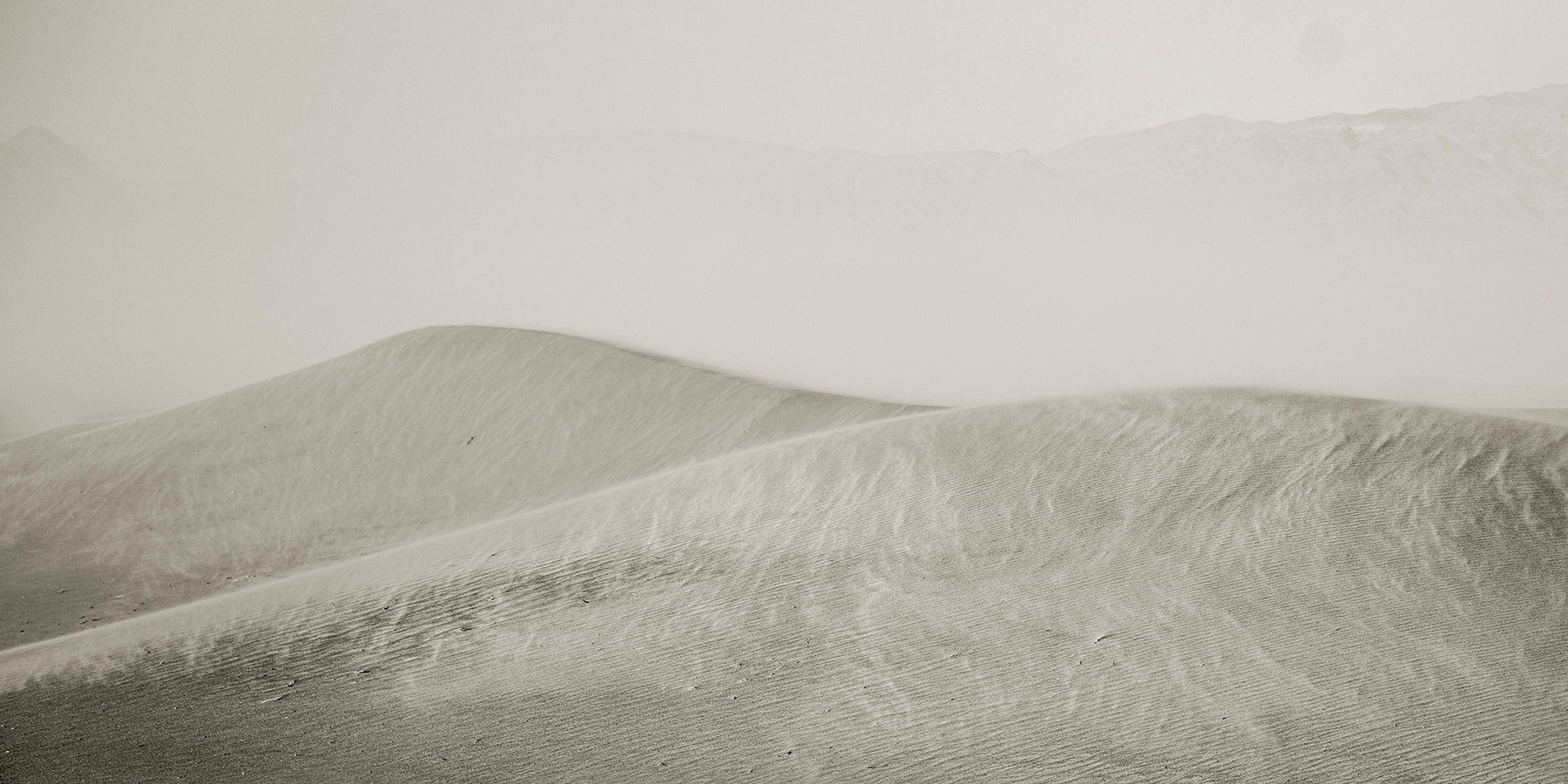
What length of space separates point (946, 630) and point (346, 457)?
8.04 metres

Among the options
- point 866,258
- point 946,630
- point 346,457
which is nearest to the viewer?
point 946,630

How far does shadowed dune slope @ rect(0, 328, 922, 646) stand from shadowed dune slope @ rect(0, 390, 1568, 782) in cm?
254

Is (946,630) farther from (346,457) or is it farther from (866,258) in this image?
(866,258)

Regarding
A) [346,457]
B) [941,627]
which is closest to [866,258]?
[346,457]

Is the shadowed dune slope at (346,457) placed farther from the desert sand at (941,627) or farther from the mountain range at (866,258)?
the mountain range at (866,258)

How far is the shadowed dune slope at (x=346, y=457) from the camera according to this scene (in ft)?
33.3

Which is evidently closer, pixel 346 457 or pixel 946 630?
pixel 946 630

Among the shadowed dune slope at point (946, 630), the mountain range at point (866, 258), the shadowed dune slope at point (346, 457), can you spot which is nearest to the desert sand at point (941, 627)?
the shadowed dune slope at point (946, 630)

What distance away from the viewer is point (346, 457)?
1183cm

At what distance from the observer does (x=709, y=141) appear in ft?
265

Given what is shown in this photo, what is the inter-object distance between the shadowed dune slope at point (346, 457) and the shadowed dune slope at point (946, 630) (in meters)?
2.54

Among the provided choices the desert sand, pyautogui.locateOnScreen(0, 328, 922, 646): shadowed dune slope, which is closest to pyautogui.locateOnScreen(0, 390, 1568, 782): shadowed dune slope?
the desert sand

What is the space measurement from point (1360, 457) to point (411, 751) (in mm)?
5658

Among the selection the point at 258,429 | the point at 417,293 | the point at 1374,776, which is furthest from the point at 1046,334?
the point at 1374,776
